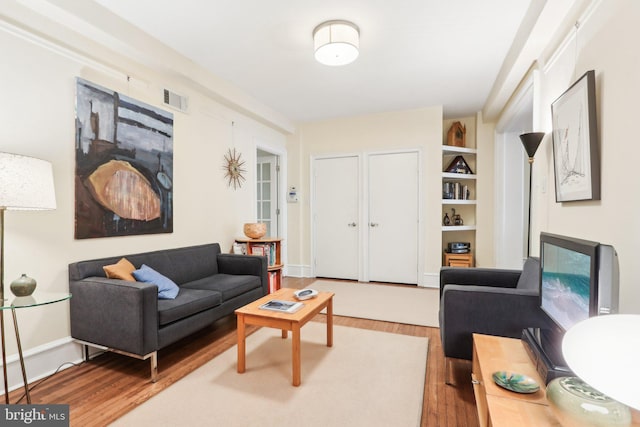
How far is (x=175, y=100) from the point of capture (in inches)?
124

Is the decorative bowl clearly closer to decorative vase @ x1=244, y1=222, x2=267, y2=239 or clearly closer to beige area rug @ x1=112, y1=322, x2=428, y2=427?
beige area rug @ x1=112, y1=322, x2=428, y2=427

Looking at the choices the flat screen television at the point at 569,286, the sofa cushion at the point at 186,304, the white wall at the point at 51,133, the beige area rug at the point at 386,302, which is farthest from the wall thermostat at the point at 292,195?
the flat screen television at the point at 569,286

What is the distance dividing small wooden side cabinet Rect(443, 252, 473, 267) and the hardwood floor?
7.15ft

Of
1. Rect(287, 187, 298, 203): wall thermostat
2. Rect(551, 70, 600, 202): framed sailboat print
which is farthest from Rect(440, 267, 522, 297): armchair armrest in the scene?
Rect(287, 187, 298, 203): wall thermostat

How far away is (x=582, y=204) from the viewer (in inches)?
72.7

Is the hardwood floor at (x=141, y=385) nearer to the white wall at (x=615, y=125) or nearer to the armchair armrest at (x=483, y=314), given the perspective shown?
the armchair armrest at (x=483, y=314)

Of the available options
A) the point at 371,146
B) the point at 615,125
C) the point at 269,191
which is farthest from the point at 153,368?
the point at 371,146

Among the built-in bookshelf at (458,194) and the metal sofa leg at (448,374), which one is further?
the built-in bookshelf at (458,194)

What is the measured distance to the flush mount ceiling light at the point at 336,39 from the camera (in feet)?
8.18

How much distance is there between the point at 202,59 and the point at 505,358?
3.43 metres

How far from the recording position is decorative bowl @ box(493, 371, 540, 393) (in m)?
1.17

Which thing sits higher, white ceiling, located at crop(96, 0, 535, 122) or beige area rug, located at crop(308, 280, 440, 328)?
white ceiling, located at crop(96, 0, 535, 122)

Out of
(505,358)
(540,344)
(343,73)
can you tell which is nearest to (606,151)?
(540,344)

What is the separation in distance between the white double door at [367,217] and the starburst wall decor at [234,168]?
1425mm
